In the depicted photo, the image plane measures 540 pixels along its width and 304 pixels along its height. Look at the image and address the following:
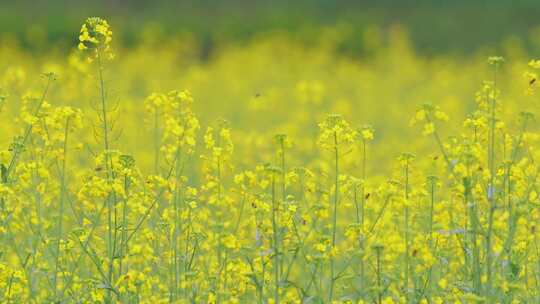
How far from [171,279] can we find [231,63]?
1038 centimetres

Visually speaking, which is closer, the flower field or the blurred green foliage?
the flower field

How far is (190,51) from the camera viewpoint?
53.1 feet

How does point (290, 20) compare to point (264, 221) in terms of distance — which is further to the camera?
point (290, 20)

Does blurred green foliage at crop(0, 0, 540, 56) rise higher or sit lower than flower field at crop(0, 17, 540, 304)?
higher

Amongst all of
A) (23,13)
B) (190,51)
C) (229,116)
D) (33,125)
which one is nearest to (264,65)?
(190,51)

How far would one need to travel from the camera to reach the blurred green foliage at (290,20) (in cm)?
1625

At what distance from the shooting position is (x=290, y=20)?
1666 cm

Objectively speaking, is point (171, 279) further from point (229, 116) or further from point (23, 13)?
point (23, 13)

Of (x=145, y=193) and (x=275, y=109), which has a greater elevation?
(x=275, y=109)

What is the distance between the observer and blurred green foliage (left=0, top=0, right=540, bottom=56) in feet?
53.3

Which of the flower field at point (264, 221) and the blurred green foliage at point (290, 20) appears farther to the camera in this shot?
the blurred green foliage at point (290, 20)

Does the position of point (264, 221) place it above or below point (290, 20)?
below

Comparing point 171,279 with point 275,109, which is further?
point 275,109

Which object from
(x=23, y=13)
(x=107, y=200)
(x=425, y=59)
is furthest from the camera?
(x=23, y=13)
